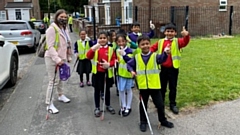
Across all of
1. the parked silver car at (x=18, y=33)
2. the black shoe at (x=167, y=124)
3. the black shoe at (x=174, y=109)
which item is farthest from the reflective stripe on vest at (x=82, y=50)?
the parked silver car at (x=18, y=33)

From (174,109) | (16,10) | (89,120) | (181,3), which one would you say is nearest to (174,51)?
(174,109)

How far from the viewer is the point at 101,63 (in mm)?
4625

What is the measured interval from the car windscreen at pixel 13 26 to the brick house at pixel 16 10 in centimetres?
3545

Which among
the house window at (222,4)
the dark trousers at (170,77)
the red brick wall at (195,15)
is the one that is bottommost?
the dark trousers at (170,77)

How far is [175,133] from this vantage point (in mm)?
4059

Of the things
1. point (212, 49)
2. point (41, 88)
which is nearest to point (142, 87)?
point (41, 88)

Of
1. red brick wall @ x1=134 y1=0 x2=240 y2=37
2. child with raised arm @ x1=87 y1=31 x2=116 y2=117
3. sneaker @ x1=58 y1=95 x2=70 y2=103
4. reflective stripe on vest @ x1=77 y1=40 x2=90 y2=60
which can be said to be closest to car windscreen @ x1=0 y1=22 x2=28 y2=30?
red brick wall @ x1=134 y1=0 x2=240 y2=37

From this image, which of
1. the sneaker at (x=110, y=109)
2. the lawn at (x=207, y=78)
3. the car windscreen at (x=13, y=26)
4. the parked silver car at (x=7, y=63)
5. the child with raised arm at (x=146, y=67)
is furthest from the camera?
the car windscreen at (x=13, y=26)

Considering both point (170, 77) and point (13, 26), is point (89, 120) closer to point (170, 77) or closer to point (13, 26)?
point (170, 77)

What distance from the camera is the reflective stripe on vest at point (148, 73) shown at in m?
4.01

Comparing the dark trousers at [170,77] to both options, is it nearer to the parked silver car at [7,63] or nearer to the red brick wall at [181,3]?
the parked silver car at [7,63]

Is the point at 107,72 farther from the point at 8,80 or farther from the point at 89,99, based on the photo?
the point at 8,80

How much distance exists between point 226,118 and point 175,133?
3.47ft

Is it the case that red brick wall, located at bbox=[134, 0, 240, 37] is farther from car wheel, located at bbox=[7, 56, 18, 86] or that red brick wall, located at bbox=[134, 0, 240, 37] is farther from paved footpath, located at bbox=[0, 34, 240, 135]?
paved footpath, located at bbox=[0, 34, 240, 135]
